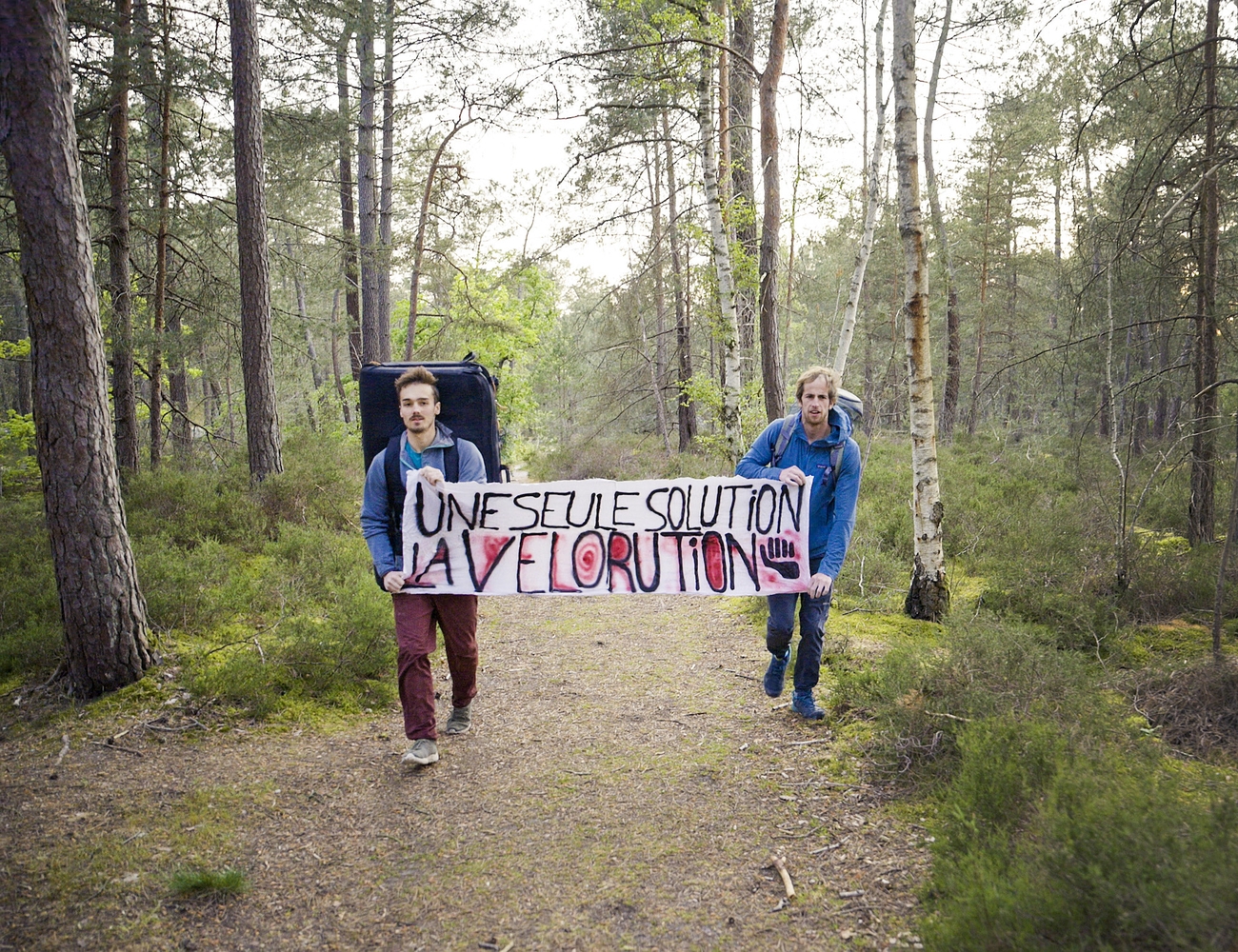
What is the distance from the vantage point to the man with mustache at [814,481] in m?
4.87

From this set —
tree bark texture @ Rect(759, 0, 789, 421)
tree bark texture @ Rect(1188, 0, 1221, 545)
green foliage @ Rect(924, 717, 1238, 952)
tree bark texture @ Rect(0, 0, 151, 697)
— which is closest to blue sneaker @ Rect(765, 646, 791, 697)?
green foliage @ Rect(924, 717, 1238, 952)

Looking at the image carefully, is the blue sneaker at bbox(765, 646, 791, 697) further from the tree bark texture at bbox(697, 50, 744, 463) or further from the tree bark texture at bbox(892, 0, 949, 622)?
the tree bark texture at bbox(697, 50, 744, 463)

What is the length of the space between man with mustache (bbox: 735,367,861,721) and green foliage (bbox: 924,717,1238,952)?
1607 millimetres

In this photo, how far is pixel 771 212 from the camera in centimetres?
1168

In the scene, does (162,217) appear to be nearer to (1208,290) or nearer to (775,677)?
(775,677)

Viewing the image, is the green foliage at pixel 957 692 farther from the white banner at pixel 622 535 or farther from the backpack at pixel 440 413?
the backpack at pixel 440 413

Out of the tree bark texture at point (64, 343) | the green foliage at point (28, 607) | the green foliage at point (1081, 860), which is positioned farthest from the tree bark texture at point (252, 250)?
the green foliage at point (1081, 860)

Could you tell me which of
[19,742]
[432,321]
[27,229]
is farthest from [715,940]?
[432,321]

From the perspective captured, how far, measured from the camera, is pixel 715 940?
3.10 meters

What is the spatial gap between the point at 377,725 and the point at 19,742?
2108 millimetres

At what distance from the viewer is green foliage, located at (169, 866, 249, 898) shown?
3.38 metres

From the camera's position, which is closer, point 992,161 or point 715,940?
point 715,940

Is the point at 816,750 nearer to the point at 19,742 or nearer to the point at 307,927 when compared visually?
the point at 307,927

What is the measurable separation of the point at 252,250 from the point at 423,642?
8418 mm
